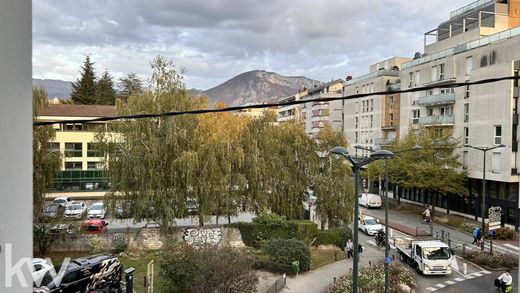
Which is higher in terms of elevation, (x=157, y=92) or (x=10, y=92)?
(x=157, y=92)

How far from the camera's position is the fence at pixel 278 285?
651 inches

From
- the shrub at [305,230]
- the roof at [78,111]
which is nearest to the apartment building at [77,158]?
the roof at [78,111]

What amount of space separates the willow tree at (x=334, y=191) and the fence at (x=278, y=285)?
882cm

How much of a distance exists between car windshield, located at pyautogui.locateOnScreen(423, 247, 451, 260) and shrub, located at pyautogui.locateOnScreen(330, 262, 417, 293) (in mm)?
1660

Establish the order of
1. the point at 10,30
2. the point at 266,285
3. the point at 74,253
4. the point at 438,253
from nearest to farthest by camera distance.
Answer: the point at 10,30, the point at 266,285, the point at 438,253, the point at 74,253

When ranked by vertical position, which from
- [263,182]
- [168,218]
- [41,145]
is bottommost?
[168,218]

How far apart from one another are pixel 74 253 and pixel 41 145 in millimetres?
6098

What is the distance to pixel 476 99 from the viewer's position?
34250mm

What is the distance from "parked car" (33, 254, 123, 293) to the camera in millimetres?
13523

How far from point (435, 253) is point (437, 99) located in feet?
76.8

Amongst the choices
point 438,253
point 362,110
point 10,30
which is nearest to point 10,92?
point 10,30

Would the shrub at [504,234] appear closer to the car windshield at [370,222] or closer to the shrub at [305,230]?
the car windshield at [370,222]

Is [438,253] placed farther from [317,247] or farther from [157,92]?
[157,92]

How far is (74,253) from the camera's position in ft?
72.6
